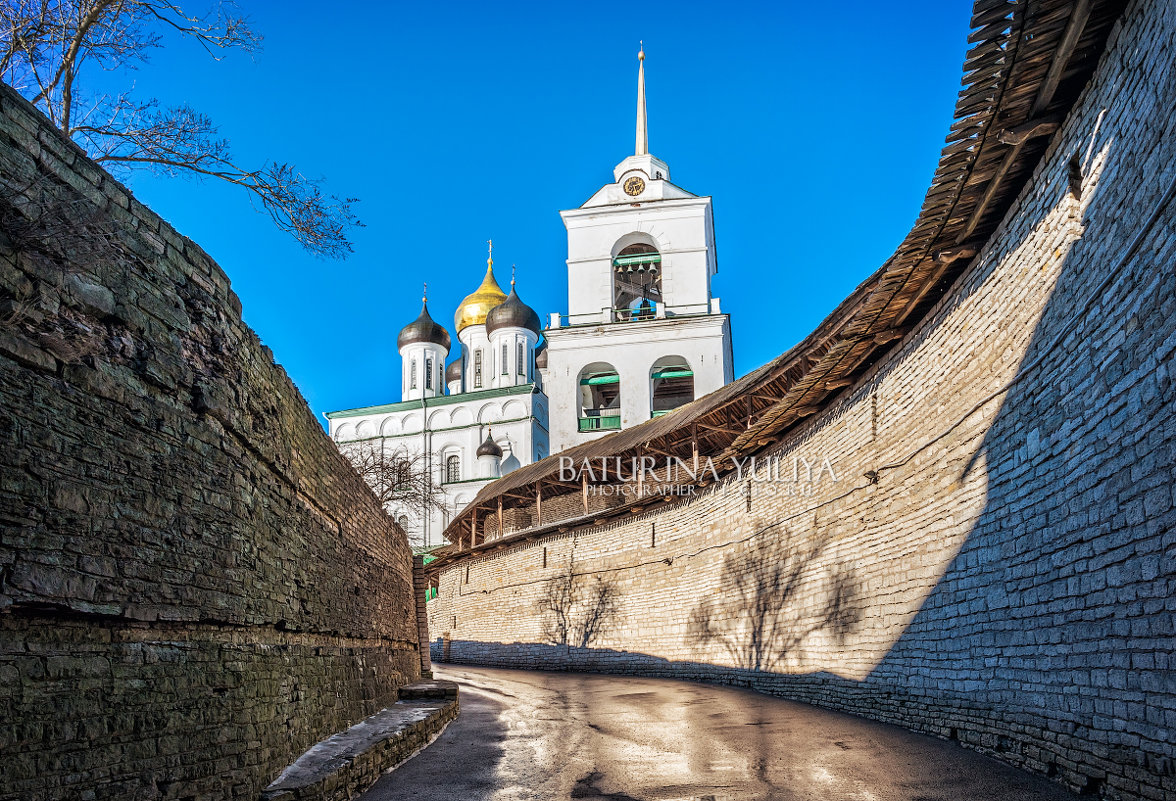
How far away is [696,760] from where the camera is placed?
8.07m

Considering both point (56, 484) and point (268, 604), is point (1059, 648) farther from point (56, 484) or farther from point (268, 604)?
point (56, 484)

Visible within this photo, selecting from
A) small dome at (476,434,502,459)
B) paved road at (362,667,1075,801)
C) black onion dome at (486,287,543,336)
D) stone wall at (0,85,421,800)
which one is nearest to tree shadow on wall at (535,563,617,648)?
paved road at (362,667,1075,801)

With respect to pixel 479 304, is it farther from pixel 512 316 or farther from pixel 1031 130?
pixel 1031 130

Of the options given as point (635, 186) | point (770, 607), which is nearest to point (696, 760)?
point (770, 607)

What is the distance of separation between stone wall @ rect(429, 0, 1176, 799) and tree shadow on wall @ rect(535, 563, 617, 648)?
7.10 m

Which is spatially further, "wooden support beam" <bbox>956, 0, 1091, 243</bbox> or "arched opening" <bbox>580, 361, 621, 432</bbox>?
"arched opening" <bbox>580, 361, 621, 432</bbox>

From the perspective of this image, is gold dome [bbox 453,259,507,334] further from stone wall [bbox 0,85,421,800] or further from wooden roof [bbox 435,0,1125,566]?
stone wall [bbox 0,85,421,800]

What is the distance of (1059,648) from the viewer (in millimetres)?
6230

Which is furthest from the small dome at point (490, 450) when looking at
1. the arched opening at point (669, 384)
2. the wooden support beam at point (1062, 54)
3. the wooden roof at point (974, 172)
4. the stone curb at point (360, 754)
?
the wooden support beam at point (1062, 54)

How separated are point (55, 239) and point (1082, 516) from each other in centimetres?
573

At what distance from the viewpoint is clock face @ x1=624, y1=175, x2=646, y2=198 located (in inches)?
1453

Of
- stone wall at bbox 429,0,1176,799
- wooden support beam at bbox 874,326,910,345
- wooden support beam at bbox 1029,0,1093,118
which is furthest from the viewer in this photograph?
wooden support beam at bbox 874,326,910,345

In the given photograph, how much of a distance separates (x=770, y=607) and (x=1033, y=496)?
7.60m

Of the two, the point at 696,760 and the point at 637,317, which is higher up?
the point at 637,317
